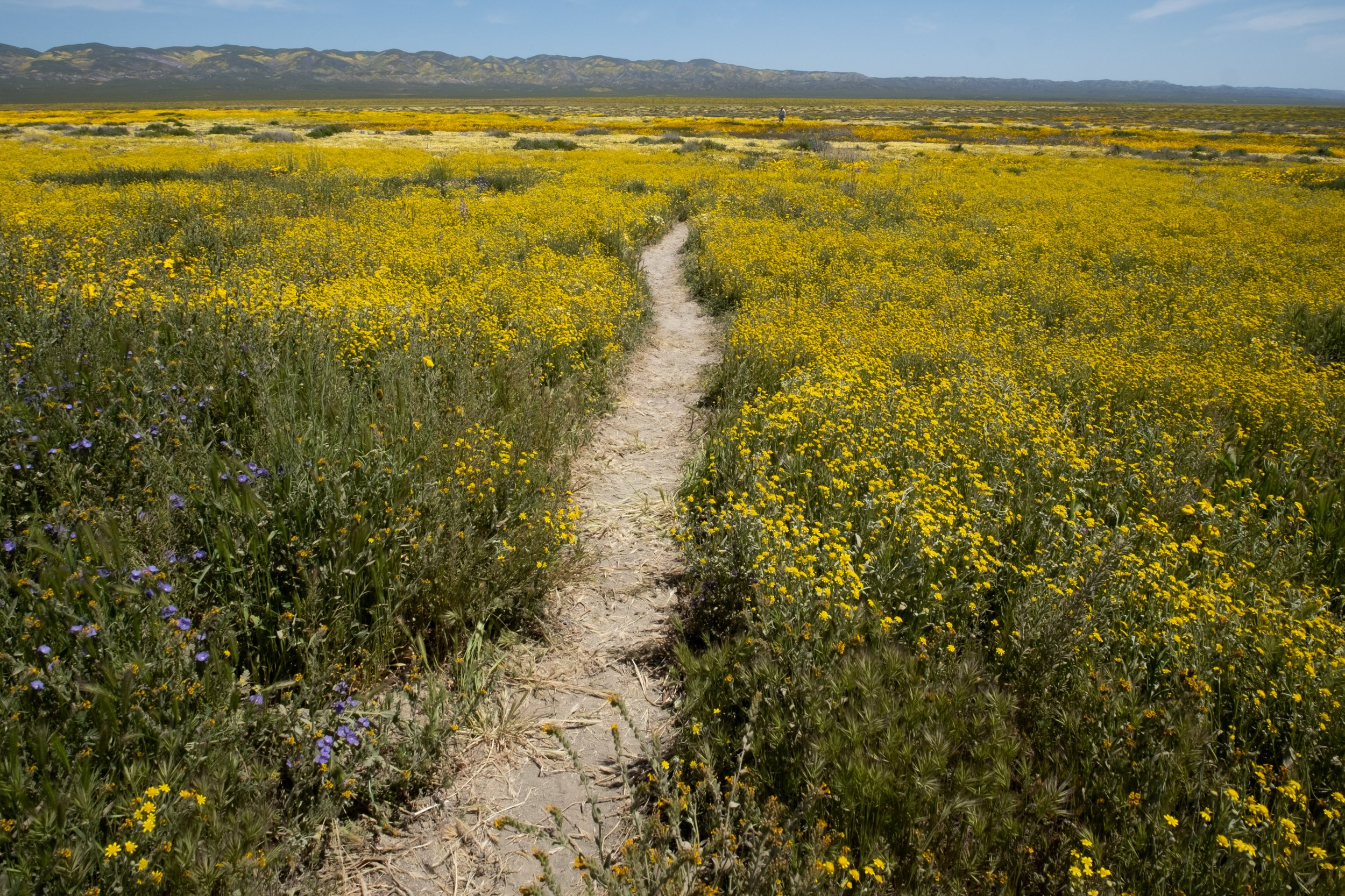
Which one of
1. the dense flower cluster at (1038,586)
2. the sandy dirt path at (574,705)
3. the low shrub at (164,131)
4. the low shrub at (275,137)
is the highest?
the low shrub at (164,131)

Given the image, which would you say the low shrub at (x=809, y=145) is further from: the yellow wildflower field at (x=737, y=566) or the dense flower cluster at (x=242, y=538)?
the dense flower cluster at (x=242, y=538)

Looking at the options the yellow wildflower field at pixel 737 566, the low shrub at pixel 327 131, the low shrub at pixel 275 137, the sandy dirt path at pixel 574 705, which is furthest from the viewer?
the low shrub at pixel 327 131

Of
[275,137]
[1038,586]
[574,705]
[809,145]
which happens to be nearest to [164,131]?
[275,137]

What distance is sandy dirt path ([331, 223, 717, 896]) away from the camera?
108 inches

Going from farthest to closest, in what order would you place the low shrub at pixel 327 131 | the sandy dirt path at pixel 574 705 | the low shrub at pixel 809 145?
the low shrub at pixel 327 131 → the low shrub at pixel 809 145 → the sandy dirt path at pixel 574 705

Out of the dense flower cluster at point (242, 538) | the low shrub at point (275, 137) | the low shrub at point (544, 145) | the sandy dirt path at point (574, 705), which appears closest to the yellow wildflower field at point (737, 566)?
the dense flower cluster at point (242, 538)

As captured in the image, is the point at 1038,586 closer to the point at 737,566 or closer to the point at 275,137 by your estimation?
the point at 737,566

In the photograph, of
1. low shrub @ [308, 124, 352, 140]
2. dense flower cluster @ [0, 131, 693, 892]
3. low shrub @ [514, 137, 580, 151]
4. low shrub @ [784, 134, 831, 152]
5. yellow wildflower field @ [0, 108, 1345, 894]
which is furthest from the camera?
low shrub @ [308, 124, 352, 140]

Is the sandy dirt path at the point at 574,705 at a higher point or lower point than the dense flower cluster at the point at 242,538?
lower

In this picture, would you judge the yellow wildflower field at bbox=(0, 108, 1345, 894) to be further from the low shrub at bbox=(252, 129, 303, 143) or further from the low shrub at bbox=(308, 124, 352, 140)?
the low shrub at bbox=(308, 124, 352, 140)

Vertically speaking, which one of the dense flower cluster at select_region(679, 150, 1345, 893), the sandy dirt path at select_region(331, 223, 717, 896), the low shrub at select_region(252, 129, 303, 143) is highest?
the low shrub at select_region(252, 129, 303, 143)

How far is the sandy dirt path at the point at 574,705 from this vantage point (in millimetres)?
2750

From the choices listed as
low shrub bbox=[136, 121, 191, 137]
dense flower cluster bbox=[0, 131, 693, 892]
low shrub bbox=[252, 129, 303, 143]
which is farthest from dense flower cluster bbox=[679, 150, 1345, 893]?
low shrub bbox=[136, 121, 191, 137]

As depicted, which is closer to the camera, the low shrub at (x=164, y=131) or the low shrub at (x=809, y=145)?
the low shrub at (x=164, y=131)
